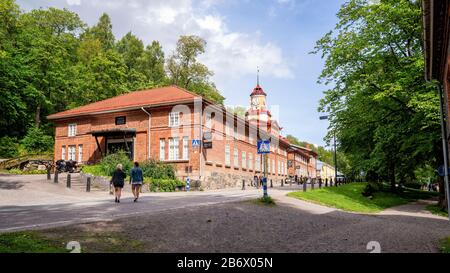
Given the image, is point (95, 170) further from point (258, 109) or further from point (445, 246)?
point (258, 109)

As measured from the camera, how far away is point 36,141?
137 ft

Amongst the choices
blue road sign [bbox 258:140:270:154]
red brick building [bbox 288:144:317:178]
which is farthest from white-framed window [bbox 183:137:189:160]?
red brick building [bbox 288:144:317:178]

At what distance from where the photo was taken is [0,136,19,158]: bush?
4066 cm

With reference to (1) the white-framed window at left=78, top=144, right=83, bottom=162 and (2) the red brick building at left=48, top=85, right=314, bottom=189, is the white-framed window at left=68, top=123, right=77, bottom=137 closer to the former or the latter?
(2) the red brick building at left=48, top=85, right=314, bottom=189

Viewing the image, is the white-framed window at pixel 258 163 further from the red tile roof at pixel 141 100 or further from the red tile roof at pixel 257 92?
the red tile roof at pixel 257 92

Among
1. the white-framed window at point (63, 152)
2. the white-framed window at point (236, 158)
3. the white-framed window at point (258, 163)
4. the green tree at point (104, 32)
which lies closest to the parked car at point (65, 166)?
the white-framed window at point (63, 152)

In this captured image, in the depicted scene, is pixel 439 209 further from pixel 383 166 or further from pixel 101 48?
pixel 101 48

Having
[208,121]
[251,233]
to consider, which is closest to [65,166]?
[208,121]

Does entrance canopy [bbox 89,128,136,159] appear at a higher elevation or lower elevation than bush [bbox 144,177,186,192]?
higher

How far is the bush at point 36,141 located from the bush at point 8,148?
969 millimetres

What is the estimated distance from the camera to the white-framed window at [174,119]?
3122cm

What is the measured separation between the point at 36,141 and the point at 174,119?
20104 mm

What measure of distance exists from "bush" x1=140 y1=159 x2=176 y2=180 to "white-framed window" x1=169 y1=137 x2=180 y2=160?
7.80ft

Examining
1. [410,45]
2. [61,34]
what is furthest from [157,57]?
[410,45]
